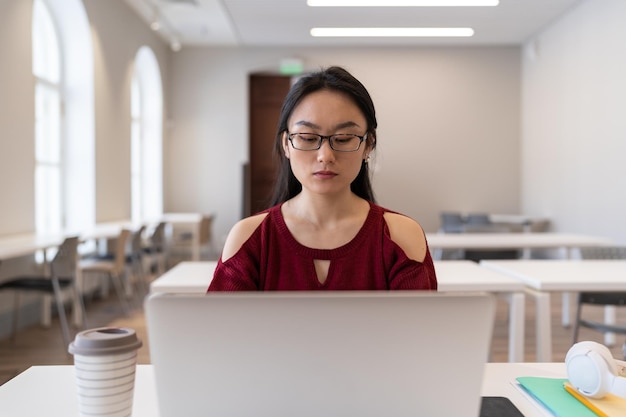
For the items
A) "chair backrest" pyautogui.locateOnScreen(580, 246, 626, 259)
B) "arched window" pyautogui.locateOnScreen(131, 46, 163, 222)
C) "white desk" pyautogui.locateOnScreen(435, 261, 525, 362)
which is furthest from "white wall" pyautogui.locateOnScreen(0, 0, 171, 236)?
"chair backrest" pyautogui.locateOnScreen(580, 246, 626, 259)

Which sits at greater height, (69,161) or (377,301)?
(69,161)

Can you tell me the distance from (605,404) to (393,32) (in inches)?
336

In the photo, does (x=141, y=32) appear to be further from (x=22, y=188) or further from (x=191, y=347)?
(x=191, y=347)

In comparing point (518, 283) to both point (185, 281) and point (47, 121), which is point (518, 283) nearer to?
point (185, 281)

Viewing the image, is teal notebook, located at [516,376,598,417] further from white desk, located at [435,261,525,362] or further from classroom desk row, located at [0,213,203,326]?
classroom desk row, located at [0,213,203,326]

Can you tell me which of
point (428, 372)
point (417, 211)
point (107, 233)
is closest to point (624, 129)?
point (417, 211)

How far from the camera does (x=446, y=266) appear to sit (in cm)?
329

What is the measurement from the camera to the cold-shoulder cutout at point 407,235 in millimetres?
1454

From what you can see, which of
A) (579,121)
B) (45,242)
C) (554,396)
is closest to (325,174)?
(554,396)

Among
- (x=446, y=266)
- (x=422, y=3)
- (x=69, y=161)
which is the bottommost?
(x=446, y=266)

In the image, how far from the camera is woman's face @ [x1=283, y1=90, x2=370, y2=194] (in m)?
1.33

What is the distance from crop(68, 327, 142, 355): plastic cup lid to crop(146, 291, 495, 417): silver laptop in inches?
3.2

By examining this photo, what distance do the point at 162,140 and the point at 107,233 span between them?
14.3 feet

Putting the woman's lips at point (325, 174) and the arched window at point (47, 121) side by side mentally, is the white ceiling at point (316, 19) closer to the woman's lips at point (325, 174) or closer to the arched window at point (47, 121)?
the arched window at point (47, 121)
